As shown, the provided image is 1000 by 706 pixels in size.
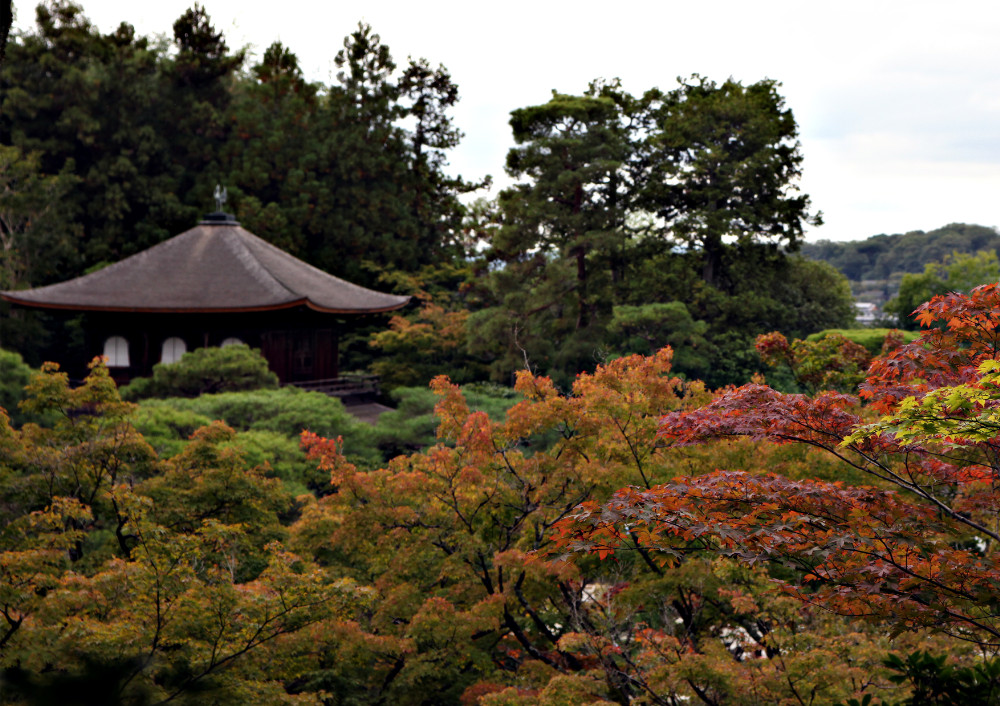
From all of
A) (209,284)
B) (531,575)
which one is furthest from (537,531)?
(209,284)

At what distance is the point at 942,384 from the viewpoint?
17.3 feet

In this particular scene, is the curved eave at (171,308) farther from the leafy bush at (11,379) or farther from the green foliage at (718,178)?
the green foliage at (718,178)

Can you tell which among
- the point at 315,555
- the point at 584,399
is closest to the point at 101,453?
the point at 315,555

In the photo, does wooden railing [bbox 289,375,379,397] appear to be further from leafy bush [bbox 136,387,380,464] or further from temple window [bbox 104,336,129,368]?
leafy bush [bbox 136,387,380,464]

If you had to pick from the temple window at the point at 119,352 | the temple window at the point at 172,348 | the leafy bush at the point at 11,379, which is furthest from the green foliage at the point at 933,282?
the leafy bush at the point at 11,379

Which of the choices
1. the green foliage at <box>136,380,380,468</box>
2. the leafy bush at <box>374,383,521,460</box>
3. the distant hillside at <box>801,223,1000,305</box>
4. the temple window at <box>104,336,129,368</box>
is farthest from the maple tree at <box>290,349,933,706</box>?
the distant hillside at <box>801,223,1000,305</box>

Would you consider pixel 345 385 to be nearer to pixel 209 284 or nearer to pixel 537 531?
pixel 209 284

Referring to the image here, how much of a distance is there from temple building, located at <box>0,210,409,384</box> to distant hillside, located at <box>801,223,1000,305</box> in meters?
55.3

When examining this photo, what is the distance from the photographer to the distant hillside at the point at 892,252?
69.6 m

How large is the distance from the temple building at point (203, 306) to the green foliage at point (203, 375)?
447 centimetres

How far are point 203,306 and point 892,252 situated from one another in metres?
72.3

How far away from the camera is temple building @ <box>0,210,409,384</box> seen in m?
22.9

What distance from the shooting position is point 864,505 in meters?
5.19

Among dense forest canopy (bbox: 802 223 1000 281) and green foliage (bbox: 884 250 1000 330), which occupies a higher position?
dense forest canopy (bbox: 802 223 1000 281)
